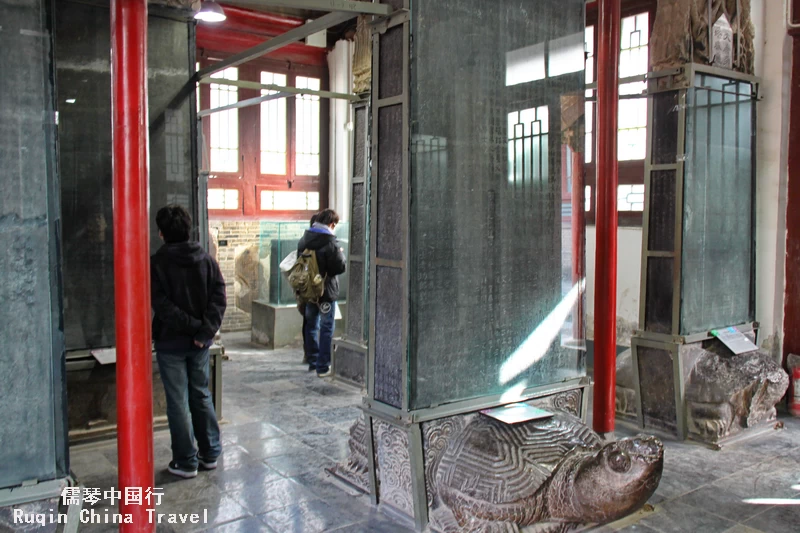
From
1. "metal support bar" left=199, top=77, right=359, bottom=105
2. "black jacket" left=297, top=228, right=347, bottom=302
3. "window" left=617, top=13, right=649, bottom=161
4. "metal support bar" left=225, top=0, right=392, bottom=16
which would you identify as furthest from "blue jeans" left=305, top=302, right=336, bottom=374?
"metal support bar" left=225, top=0, right=392, bottom=16

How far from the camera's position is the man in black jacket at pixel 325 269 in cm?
775

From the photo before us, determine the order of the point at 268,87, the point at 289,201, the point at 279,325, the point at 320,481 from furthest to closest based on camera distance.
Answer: the point at 289,201 < the point at 279,325 < the point at 268,87 < the point at 320,481

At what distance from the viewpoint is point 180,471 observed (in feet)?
15.4

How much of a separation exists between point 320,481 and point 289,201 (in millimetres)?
7585

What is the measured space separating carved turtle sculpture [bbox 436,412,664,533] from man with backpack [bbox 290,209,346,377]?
405 cm

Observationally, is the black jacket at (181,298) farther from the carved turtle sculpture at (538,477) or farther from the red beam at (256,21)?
the red beam at (256,21)

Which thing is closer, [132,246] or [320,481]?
[132,246]

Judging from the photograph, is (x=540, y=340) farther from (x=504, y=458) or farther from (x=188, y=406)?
(x=188, y=406)

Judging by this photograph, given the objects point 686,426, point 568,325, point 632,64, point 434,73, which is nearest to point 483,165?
point 434,73

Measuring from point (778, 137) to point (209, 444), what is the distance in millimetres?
5449

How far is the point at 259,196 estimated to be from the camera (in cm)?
1131

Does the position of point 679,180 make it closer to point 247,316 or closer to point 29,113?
point 29,113

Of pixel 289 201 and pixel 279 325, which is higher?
pixel 289 201

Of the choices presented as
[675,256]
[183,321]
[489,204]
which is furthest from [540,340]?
[183,321]
